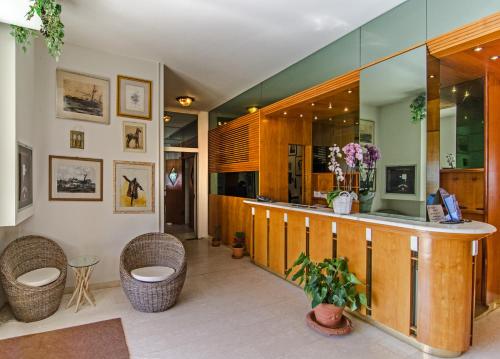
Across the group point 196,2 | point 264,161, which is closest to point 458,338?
point 264,161

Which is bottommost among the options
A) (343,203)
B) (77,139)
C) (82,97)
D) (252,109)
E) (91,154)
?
(343,203)

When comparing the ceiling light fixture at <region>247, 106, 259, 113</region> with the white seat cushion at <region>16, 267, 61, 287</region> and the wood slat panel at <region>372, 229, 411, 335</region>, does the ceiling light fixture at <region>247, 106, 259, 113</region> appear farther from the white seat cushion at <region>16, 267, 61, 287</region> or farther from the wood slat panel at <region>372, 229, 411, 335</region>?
the white seat cushion at <region>16, 267, 61, 287</region>

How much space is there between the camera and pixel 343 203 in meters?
3.23

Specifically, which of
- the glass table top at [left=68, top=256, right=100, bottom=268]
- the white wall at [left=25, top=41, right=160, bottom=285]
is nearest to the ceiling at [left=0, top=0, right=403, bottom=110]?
the white wall at [left=25, top=41, right=160, bottom=285]

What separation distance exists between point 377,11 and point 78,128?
3898 mm

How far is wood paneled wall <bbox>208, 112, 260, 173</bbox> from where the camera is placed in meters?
5.36

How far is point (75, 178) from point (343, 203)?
11.3 ft

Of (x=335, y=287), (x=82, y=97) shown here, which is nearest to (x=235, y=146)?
(x=82, y=97)

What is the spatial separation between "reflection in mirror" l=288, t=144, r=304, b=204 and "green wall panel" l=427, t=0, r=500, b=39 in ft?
10.0

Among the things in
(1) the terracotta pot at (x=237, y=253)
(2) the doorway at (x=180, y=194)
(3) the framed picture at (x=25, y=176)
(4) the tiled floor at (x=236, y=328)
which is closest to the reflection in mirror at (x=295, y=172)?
(1) the terracotta pot at (x=237, y=253)

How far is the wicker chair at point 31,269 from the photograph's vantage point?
293 cm

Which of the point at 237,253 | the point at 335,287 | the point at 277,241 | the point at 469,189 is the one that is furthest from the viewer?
the point at 237,253

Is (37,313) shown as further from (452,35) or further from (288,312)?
(452,35)

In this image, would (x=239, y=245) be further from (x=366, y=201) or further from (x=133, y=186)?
(x=366, y=201)
